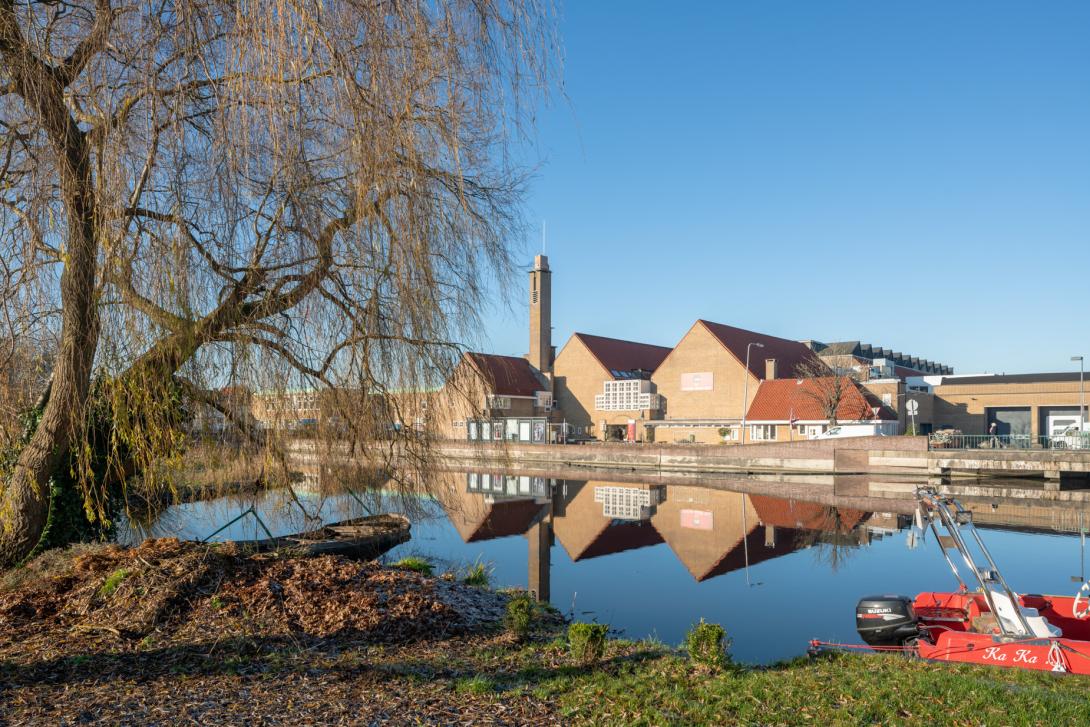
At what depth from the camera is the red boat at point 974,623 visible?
7.43m

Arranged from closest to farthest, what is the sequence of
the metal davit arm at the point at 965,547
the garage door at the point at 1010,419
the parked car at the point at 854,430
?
the metal davit arm at the point at 965,547, the parked car at the point at 854,430, the garage door at the point at 1010,419

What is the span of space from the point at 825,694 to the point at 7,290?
742cm

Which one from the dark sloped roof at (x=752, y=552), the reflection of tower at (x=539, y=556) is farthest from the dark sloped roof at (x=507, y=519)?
the dark sloped roof at (x=752, y=552)

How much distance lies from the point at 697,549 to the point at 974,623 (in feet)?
29.6

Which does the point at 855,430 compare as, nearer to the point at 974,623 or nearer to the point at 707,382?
the point at 707,382

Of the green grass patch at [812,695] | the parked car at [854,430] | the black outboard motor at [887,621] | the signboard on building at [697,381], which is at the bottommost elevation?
the black outboard motor at [887,621]

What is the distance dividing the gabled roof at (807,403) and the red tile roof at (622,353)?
37.7 ft

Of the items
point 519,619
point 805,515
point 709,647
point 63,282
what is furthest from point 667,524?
point 63,282

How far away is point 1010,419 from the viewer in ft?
176

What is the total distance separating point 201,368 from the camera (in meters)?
7.27

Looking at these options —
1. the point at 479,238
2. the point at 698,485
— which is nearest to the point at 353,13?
the point at 479,238

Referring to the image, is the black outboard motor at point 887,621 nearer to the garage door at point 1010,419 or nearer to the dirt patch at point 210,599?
the dirt patch at point 210,599

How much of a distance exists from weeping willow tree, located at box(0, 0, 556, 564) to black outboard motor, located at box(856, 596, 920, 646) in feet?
20.7

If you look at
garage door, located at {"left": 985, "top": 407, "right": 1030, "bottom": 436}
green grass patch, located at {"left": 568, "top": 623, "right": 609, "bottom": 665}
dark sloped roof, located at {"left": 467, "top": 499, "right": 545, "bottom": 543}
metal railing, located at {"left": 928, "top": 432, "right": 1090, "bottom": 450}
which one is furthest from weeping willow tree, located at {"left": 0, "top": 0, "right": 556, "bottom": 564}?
garage door, located at {"left": 985, "top": 407, "right": 1030, "bottom": 436}
